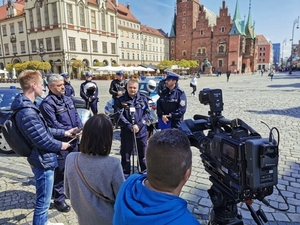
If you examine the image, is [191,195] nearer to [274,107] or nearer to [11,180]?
[11,180]

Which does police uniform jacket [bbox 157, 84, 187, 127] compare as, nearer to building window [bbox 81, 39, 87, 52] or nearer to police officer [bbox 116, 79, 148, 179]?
police officer [bbox 116, 79, 148, 179]

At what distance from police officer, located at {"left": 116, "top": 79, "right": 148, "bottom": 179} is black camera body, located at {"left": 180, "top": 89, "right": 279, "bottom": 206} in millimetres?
2173

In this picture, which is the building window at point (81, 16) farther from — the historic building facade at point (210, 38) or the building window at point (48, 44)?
the historic building facade at point (210, 38)

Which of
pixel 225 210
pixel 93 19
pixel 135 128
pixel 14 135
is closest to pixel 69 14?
pixel 93 19

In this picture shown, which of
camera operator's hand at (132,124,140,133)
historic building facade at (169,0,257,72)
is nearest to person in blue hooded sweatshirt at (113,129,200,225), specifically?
camera operator's hand at (132,124,140,133)

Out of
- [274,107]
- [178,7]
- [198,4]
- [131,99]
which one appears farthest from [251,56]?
[131,99]

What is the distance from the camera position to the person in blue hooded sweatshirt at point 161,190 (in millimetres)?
1056

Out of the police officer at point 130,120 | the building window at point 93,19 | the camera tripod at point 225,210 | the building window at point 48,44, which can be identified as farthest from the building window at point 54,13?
the camera tripod at point 225,210

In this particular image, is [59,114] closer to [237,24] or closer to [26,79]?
[26,79]

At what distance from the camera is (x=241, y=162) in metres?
1.34

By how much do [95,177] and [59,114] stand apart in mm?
1729

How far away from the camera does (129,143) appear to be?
4.02 metres

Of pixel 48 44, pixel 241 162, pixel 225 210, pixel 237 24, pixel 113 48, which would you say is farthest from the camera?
pixel 237 24

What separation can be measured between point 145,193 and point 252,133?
82cm
